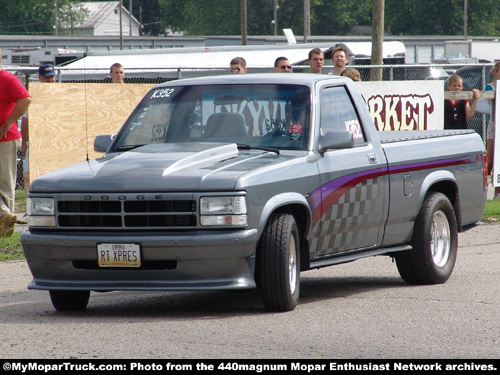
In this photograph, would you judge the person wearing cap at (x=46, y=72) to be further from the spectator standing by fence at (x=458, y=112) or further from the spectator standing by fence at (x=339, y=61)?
the spectator standing by fence at (x=458, y=112)

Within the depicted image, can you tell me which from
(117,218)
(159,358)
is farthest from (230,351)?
(117,218)

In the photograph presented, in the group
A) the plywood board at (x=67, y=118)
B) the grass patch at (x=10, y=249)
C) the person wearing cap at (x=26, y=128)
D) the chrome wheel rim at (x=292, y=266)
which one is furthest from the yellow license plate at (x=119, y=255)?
the person wearing cap at (x=26, y=128)

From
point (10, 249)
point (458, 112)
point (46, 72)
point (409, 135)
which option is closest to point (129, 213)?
point (409, 135)

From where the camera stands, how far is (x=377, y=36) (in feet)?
63.1

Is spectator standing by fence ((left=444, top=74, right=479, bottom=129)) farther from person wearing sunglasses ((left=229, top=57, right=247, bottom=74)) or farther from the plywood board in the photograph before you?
the plywood board

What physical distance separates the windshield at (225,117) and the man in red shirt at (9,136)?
3.89 m

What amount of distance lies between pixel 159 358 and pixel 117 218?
1618mm

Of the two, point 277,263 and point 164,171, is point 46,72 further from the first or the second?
point 277,263

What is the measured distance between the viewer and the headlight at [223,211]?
6938 mm

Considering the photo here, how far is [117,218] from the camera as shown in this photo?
23.3 ft

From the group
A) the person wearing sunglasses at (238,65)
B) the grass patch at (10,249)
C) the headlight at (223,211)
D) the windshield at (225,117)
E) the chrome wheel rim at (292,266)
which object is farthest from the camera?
the person wearing sunglasses at (238,65)

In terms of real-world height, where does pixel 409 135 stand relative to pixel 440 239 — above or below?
above

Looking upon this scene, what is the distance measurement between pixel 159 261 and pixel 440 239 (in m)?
3.25
